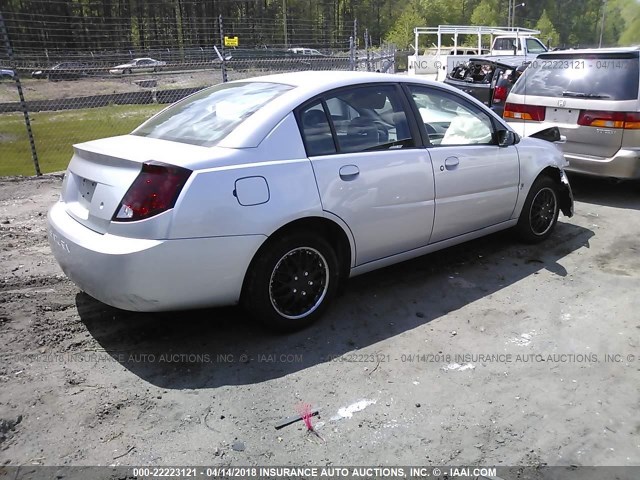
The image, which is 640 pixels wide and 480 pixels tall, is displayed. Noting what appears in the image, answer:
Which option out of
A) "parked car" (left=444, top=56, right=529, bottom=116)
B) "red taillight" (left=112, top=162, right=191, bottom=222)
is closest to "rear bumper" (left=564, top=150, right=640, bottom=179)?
"parked car" (left=444, top=56, right=529, bottom=116)

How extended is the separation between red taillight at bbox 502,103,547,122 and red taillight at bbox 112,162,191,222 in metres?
5.62

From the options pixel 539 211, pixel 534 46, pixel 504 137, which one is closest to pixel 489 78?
pixel 539 211

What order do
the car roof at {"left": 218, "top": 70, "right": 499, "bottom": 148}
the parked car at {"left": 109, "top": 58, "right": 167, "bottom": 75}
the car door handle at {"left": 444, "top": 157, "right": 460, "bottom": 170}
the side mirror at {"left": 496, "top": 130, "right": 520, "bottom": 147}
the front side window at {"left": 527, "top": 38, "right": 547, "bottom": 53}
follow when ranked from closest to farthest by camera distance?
1. the car roof at {"left": 218, "top": 70, "right": 499, "bottom": 148}
2. the car door handle at {"left": 444, "top": 157, "right": 460, "bottom": 170}
3. the side mirror at {"left": 496, "top": 130, "right": 520, "bottom": 147}
4. the parked car at {"left": 109, "top": 58, "right": 167, "bottom": 75}
5. the front side window at {"left": 527, "top": 38, "right": 547, "bottom": 53}

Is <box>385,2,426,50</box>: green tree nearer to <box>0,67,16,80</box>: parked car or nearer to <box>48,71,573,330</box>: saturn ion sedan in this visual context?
<box>0,67,16,80</box>: parked car

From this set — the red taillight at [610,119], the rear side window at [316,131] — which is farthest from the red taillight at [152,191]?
the red taillight at [610,119]

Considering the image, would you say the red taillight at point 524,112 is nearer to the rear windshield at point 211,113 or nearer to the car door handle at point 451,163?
the car door handle at point 451,163

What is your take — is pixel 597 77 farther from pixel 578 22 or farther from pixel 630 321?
pixel 578 22

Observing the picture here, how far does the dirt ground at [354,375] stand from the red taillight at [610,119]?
2.45m

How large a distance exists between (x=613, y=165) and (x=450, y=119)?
3.06 m

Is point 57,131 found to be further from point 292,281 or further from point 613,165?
point 613,165

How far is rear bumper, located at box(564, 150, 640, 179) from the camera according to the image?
6.27m

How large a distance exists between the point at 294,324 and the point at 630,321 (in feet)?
8.01

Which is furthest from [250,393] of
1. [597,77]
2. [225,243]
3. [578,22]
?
[578,22]

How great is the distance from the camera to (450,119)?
451 cm
